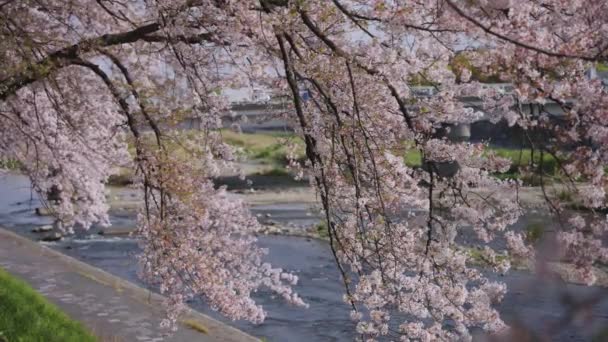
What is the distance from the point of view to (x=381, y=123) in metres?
6.53

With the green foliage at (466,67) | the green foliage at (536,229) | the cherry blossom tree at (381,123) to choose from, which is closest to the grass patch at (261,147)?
the cherry blossom tree at (381,123)

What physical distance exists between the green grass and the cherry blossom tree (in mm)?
1645

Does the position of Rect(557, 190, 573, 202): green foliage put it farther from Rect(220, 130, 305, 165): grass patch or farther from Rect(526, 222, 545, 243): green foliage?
Rect(220, 130, 305, 165): grass patch

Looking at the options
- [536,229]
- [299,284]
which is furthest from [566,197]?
[299,284]

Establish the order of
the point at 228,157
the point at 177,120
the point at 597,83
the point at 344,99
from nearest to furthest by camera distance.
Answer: the point at 597,83
the point at 344,99
the point at 177,120
the point at 228,157

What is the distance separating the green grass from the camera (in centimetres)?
900

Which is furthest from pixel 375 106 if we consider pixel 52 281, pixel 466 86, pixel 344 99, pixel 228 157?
pixel 52 281

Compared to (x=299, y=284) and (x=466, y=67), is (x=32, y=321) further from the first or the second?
(x=299, y=284)

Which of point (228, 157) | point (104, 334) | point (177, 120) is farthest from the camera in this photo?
point (104, 334)

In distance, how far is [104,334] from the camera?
1051 centimetres

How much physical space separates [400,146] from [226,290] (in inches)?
113

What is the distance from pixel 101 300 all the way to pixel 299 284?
6.76 m

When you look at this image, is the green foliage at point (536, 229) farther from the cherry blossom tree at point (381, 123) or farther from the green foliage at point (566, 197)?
the green foliage at point (566, 197)

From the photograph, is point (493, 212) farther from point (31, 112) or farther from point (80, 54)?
point (31, 112)
